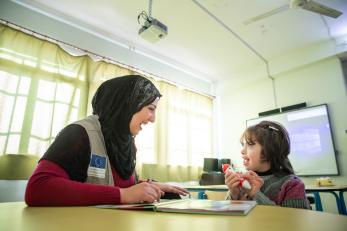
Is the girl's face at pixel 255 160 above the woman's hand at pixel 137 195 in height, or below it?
above

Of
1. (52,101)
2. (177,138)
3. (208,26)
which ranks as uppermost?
(208,26)

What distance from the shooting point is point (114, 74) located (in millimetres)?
3307

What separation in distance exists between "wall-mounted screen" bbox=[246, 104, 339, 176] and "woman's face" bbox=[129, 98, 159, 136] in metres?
3.22

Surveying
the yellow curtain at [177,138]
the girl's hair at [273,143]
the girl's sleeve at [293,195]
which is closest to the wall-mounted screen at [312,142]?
the yellow curtain at [177,138]

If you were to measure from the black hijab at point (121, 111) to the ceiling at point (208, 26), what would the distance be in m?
1.88

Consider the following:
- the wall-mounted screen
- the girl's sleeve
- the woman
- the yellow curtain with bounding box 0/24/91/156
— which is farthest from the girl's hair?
the wall-mounted screen

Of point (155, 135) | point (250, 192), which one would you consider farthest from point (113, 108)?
point (155, 135)

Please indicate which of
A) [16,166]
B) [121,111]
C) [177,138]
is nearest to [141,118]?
[121,111]

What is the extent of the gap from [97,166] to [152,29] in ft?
6.57

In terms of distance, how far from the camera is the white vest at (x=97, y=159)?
92 centimetres

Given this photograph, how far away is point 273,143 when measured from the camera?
1.15m

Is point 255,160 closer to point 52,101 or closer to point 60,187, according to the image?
point 60,187

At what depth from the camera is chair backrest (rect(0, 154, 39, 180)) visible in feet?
7.12

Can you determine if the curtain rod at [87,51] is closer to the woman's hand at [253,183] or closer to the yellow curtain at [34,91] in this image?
the yellow curtain at [34,91]
